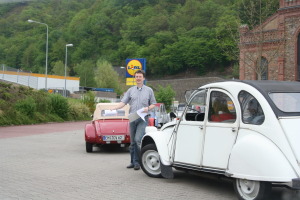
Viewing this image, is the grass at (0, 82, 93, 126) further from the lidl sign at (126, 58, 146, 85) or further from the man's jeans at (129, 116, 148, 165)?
the man's jeans at (129, 116, 148, 165)

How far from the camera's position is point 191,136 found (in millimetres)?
6898

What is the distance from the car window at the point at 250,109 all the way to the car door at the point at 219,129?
139mm

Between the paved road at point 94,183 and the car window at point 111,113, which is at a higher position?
the car window at point 111,113

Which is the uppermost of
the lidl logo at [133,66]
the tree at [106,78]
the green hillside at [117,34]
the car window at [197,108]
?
the green hillside at [117,34]

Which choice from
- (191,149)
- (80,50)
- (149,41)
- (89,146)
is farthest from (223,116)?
(80,50)

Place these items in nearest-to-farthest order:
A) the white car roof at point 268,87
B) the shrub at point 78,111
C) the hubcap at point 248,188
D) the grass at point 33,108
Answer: the hubcap at point 248,188 < the white car roof at point 268,87 < the grass at point 33,108 < the shrub at point 78,111

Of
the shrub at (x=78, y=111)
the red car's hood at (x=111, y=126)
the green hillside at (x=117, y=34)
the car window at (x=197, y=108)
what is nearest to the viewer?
the car window at (x=197, y=108)

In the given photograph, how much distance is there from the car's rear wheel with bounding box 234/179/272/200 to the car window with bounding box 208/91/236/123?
0.95 metres

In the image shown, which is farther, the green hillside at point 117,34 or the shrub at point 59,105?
the green hillside at point 117,34

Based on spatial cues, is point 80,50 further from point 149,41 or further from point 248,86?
point 248,86

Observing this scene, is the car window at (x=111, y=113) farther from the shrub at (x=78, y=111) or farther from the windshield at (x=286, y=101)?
the shrub at (x=78, y=111)

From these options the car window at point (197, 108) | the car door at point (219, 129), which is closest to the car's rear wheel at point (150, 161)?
the car window at point (197, 108)

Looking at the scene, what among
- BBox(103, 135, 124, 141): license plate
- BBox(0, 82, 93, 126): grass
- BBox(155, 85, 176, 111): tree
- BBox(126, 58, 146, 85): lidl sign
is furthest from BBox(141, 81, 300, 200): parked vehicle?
BBox(155, 85, 176, 111): tree

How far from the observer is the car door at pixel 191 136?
22.0ft
